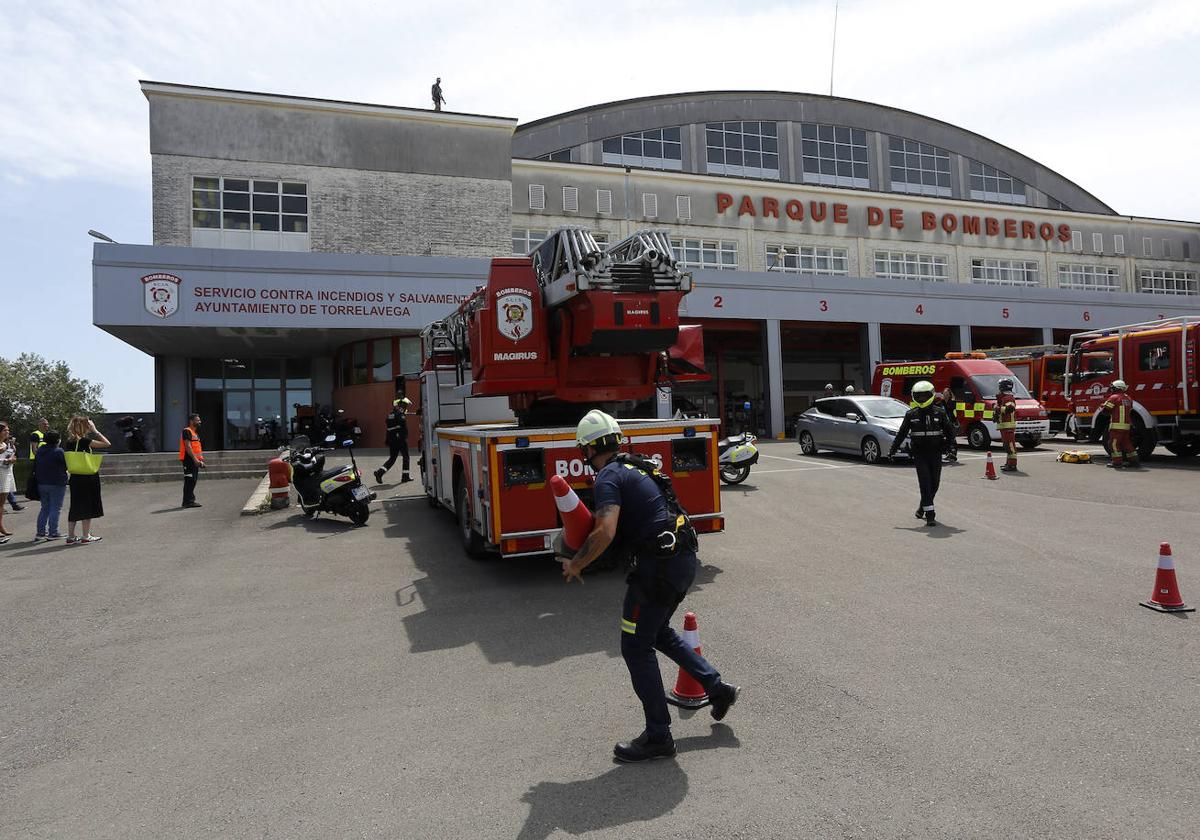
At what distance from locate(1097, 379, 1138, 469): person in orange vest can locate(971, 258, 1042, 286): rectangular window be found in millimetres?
26881

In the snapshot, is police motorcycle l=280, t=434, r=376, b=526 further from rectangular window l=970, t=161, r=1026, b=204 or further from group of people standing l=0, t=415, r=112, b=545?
rectangular window l=970, t=161, r=1026, b=204

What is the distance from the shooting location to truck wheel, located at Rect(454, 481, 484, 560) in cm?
834

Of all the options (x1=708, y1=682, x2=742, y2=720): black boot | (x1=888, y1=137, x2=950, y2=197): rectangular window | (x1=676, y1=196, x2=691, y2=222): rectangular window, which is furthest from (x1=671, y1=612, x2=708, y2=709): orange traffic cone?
(x1=888, y1=137, x2=950, y2=197): rectangular window

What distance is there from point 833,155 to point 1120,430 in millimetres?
35568

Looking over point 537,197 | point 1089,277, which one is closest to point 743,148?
point 537,197

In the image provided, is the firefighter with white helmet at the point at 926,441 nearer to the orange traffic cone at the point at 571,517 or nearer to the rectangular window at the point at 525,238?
the orange traffic cone at the point at 571,517

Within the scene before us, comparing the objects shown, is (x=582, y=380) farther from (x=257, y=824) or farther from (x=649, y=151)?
(x=649, y=151)

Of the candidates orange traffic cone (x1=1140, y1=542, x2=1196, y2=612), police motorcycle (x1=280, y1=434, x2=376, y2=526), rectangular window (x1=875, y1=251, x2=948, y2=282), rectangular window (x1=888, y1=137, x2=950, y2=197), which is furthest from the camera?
rectangular window (x1=888, y1=137, x2=950, y2=197)

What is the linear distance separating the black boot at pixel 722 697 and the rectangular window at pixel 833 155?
151 ft

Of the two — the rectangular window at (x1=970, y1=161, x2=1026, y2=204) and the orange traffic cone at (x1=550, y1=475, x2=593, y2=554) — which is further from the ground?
the rectangular window at (x1=970, y1=161, x2=1026, y2=204)

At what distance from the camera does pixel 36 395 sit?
38.2 m

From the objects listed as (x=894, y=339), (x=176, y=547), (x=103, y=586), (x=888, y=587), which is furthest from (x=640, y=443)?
(x=894, y=339)

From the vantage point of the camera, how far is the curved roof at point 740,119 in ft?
139

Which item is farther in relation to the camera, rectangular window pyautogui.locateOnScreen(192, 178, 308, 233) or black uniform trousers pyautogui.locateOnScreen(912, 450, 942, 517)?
rectangular window pyautogui.locateOnScreen(192, 178, 308, 233)
